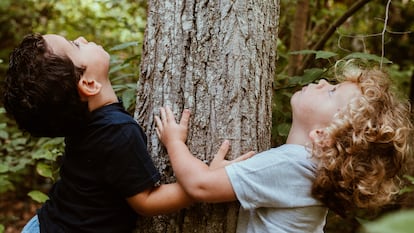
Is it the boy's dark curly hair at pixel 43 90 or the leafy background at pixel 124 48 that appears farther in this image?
the leafy background at pixel 124 48

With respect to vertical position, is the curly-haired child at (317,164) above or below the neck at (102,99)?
below

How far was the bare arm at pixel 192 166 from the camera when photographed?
5.44 feet

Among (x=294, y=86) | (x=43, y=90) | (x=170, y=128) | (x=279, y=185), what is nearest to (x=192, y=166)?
(x=170, y=128)

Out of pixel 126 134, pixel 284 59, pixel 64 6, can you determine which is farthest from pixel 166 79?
pixel 64 6

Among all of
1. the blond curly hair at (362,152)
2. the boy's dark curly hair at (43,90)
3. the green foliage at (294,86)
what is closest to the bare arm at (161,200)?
the boy's dark curly hair at (43,90)

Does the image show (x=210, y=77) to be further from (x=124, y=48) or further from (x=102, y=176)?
(x=124, y=48)

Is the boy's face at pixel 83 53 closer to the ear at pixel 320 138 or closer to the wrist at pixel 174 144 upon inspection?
the wrist at pixel 174 144

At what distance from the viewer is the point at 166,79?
6.05ft

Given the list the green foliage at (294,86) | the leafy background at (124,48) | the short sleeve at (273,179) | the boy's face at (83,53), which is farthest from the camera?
the leafy background at (124,48)

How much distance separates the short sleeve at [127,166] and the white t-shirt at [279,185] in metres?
0.28

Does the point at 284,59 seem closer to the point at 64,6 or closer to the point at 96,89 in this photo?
the point at 96,89

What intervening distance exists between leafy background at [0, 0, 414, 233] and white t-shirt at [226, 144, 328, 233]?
75 cm

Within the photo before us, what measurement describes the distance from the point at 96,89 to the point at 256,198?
2.20ft

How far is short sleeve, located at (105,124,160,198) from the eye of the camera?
1.70 meters
